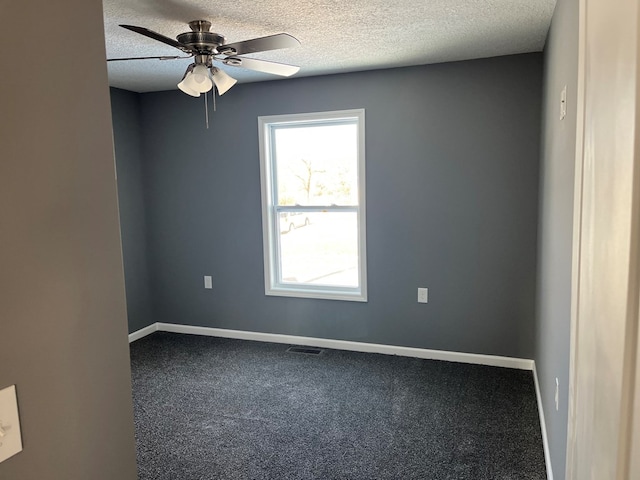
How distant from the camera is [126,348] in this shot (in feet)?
3.59

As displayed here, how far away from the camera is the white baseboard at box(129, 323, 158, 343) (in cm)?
449

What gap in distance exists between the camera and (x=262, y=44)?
7.55 feet

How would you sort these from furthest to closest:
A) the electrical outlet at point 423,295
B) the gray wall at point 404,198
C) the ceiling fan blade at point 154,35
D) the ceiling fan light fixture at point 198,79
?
the electrical outlet at point 423,295 < the gray wall at point 404,198 < the ceiling fan light fixture at point 198,79 < the ceiling fan blade at point 154,35

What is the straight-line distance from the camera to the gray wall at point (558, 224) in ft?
5.85

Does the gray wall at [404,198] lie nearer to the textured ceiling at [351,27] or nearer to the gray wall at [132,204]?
the gray wall at [132,204]

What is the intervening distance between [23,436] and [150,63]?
3066mm

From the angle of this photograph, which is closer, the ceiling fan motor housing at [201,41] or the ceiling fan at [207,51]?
the ceiling fan at [207,51]

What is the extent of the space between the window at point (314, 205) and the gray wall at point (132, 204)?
133 cm

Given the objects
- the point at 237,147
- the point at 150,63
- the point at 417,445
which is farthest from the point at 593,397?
the point at 237,147

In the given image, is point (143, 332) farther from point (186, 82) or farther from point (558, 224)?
point (558, 224)

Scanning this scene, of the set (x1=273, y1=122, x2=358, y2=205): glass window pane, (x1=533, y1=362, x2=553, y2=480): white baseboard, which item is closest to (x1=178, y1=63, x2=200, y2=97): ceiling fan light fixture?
(x1=273, y1=122, x2=358, y2=205): glass window pane

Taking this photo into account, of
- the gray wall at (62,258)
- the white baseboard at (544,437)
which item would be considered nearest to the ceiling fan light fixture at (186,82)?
the gray wall at (62,258)

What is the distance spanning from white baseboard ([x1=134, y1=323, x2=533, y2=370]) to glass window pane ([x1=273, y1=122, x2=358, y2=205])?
1.25 metres

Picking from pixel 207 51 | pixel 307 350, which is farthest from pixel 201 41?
pixel 307 350
